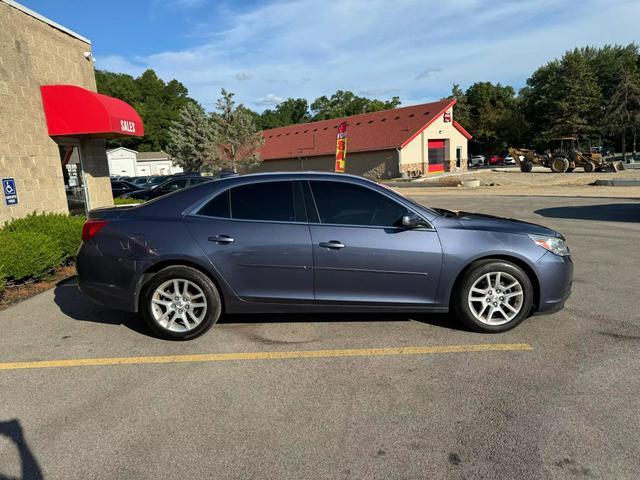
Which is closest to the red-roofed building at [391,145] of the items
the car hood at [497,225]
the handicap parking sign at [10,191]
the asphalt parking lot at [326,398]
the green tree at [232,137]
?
the green tree at [232,137]

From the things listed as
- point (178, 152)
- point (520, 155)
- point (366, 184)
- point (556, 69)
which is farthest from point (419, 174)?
point (366, 184)

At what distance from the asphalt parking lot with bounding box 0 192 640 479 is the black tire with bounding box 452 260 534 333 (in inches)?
4.1

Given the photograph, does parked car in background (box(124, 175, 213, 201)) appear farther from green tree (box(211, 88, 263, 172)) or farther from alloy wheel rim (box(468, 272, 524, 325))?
green tree (box(211, 88, 263, 172))

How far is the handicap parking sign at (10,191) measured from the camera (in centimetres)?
794

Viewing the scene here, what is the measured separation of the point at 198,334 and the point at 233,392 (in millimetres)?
1128

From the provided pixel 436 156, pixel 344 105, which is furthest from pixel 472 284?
pixel 344 105

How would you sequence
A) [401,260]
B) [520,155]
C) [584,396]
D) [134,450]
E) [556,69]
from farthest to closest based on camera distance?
1. [556,69]
2. [520,155]
3. [401,260]
4. [584,396]
5. [134,450]

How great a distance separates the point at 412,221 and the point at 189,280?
2.16 meters

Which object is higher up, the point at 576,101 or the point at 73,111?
the point at 576,101

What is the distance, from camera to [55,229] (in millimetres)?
7465

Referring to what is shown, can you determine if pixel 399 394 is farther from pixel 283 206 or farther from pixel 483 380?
pixel 283 206

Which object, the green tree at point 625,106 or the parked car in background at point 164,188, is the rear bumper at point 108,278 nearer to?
the parked car in background at point 164,188

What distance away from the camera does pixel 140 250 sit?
439cm

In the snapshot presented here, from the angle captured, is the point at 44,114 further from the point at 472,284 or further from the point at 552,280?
the point at 552,280
